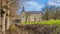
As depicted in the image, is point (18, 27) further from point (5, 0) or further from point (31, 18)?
point (5, 0)

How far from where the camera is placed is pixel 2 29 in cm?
313

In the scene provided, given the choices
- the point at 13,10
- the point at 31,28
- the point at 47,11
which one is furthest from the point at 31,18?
the point at 13,10

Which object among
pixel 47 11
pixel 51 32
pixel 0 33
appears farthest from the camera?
pixel 51 32

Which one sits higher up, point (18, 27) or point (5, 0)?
point (5, 0)

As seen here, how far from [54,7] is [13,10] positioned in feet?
4.36

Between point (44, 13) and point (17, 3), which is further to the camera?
point (44, 13)

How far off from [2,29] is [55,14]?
1.97 meters

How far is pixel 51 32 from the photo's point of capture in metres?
4.88

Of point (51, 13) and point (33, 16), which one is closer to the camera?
point (51, 13)

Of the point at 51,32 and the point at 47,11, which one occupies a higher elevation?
the point at 47,11

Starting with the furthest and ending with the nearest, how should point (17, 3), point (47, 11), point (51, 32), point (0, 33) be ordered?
point (51, 32), point (47, 11), point (17, 3), point (0, 33)

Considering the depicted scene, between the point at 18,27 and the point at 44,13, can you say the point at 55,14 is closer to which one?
the point at 44,13

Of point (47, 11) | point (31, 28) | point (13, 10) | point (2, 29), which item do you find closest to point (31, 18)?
point (31, 28)

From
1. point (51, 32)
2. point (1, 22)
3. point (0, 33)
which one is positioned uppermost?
point (1, 22)
